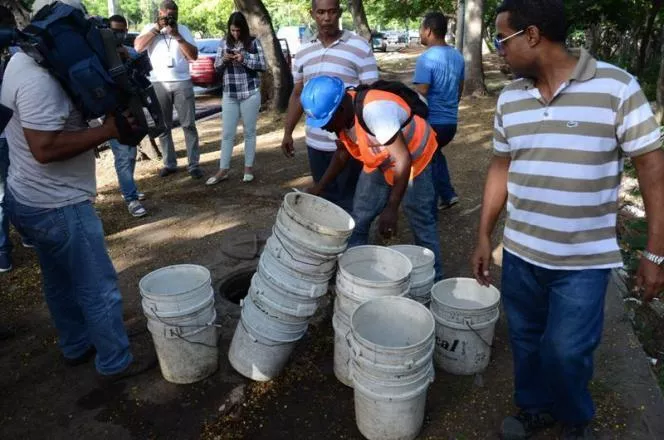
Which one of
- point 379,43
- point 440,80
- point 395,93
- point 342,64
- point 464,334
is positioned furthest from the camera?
point 379,43

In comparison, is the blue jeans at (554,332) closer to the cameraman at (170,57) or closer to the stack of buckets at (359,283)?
the stack of buckets at (359,283)

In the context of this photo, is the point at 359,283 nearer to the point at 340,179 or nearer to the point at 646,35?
the point at 340,179

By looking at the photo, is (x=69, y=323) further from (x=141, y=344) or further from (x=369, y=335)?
(x=369, y=335)

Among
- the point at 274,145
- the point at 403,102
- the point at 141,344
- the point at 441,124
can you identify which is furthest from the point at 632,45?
the point at 141,344

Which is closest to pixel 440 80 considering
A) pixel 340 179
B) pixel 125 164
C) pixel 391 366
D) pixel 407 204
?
pixel 340 179

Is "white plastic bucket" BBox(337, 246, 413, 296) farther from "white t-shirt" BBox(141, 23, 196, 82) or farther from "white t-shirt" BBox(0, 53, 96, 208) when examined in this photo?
"white t-shirt" BBox(141, 23, 196, 82)

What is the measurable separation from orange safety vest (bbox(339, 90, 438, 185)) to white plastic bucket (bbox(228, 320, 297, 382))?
1225 mm

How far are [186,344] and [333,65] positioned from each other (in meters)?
2.58

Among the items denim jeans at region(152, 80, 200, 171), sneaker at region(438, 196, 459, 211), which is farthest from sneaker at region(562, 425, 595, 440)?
denim jeans at region(152, 80, 200, 171)

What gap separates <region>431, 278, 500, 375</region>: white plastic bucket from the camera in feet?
9.78

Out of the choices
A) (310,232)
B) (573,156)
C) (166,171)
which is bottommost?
(166,171)

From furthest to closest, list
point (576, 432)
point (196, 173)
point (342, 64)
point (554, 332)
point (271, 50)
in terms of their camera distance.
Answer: point (271, 50), point (196, 173), point (342, 64), point (576, 432), point (554, 332)

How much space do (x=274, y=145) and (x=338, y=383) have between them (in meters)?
6.32

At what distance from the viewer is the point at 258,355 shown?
3053 millimetres
